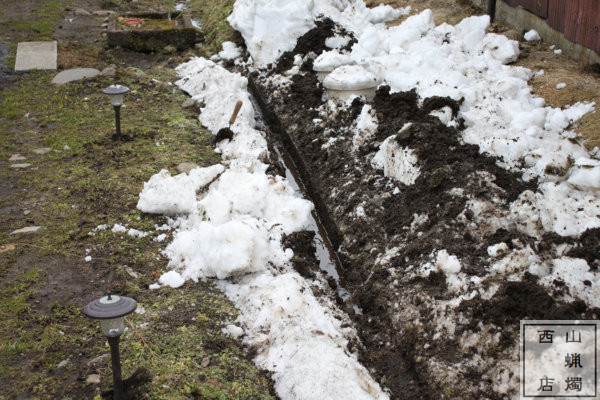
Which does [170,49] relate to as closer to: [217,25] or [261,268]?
[217,25]

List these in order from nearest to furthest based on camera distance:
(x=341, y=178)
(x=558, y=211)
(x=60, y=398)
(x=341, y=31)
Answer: (x=60, y=398)
(x=558, y=211)
(x=341, y=178)
(x=341, y=31)

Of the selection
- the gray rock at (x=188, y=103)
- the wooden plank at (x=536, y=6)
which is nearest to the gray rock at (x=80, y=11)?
the gray rock at (x=188, y=103)

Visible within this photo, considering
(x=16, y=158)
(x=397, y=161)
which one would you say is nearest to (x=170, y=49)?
(x=16, y=158)

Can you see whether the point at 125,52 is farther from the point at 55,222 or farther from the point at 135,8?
the point at 55,222

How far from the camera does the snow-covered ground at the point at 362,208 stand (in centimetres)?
430

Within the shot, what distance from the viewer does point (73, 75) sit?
10125 mm

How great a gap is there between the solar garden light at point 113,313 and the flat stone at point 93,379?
331mm

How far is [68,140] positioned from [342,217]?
14.2 ft

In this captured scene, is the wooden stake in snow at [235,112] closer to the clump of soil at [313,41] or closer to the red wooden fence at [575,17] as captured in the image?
the clump of soil at [313,41]

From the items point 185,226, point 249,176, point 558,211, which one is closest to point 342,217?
point 249,176

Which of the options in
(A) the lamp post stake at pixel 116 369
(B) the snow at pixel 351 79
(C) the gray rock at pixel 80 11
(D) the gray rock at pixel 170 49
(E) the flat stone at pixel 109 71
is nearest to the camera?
(A) the lamp post stake at pixel 116 369

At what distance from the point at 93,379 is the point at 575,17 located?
7.31 m

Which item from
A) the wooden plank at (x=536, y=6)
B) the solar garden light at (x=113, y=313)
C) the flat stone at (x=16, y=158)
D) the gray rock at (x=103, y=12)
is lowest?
the gray rock at (x=103, y=12)

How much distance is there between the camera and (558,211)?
15.6ft
